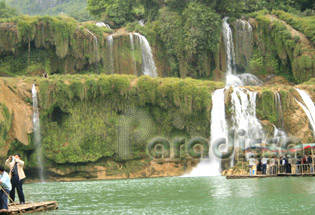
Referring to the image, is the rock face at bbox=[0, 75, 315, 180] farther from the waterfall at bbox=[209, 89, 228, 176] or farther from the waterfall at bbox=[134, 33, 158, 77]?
the waterfall at bbox=[134, 33, 158, 77]

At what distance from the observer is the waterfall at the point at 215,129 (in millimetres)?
36656

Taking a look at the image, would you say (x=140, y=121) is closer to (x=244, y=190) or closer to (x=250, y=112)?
(x=250, y=112)

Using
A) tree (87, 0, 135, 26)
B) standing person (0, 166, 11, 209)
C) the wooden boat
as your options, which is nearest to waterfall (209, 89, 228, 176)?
tree (87, 0, 135, 26)

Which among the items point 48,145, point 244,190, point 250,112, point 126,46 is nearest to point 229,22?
point 126,46

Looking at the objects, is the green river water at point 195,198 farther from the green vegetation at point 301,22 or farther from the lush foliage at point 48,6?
the lush foliage at point 48,6

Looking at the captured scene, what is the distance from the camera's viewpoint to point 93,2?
58.6m

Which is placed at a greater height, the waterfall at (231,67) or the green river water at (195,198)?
the waterfall at (231,67)

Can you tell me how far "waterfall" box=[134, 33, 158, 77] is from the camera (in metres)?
46.2

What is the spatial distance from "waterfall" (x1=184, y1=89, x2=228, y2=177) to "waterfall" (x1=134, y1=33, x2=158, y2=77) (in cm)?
976

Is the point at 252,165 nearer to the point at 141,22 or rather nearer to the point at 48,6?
the point at 141,22

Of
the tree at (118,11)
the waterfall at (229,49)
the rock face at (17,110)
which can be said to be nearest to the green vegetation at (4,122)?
the rock face at (17,110)

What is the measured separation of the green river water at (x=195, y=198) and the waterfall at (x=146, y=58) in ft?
66.3

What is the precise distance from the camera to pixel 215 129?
123 ft

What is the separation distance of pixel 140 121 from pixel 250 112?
743 centimetres
